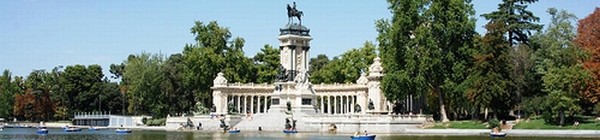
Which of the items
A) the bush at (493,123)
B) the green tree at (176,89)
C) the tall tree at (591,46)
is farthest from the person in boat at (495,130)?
the green tree at (176,89)

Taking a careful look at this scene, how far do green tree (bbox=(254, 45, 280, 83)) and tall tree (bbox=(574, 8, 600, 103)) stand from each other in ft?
138

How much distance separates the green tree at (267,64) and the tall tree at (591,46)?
42112 millimetres

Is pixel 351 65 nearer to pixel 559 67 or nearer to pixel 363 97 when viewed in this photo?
pixel 363 97

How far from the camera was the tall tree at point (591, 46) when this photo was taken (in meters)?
57.0

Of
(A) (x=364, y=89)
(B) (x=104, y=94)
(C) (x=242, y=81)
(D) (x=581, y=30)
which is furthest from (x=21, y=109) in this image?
(D) (x=581, y=30)

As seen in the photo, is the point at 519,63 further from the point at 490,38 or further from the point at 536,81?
the point at 490,38

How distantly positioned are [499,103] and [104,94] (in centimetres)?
6869

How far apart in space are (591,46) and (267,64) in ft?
154

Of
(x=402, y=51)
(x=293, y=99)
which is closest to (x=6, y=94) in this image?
(x=293, y=99)

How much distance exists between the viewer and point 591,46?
59438mm

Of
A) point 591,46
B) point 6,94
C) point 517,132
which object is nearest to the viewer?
point 517,132

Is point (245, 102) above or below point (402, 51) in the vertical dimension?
below

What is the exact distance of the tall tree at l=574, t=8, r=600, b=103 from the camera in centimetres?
5697

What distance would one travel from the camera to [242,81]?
9400 centimetres
